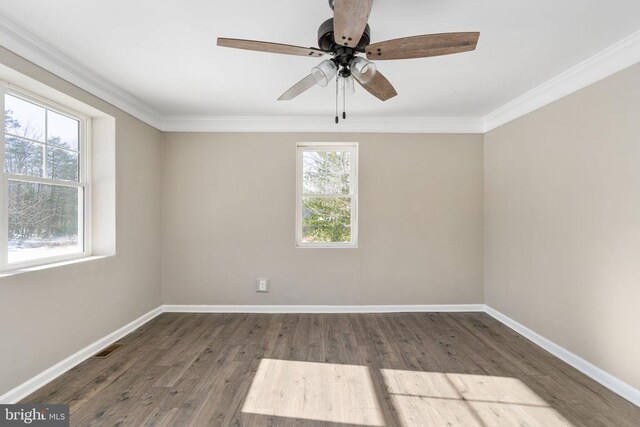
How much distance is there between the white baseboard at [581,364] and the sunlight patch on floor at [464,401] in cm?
59

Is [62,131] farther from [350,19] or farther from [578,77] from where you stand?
[578,77]

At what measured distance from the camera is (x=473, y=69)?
2504mm

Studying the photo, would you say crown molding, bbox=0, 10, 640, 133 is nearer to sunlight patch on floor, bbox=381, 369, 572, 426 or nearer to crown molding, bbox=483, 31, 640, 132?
crown molding, bbox=483, 31, 640, 132

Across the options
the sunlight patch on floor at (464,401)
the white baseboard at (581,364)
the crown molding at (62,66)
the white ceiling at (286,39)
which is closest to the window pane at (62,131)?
the crown molding at (62,66)

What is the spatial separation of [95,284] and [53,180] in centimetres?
94

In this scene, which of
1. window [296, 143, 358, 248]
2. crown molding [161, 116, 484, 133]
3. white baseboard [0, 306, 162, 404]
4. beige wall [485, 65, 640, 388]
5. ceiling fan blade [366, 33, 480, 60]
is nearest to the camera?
ceiling fan blade [366, 33, 480, 60]

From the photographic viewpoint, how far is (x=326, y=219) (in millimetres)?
3951

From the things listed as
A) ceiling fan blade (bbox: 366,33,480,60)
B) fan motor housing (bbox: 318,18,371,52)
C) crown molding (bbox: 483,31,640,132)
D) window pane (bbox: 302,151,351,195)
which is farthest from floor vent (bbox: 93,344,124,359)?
crown molding (bbox: 483,31,640,132)

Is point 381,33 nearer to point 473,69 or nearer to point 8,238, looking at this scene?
point 473,69

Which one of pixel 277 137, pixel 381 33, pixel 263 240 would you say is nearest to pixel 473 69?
pixel 381 33

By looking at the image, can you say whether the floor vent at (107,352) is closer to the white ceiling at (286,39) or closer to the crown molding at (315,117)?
the crown molding at (315,117)

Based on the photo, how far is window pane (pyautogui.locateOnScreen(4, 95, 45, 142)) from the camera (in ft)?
7.06

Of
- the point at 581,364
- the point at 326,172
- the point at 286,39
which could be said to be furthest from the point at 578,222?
the point at 286,39

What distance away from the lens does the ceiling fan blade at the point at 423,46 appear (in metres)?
1.43
